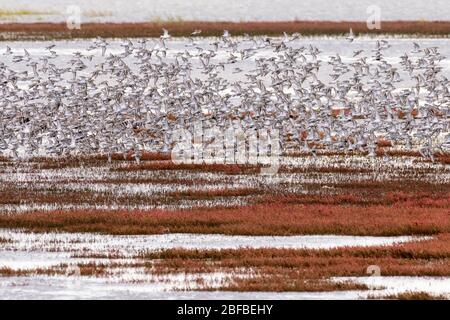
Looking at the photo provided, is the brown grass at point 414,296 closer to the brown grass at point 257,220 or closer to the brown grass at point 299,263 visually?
the brown grass at point 299,263

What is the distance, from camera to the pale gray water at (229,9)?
309 feet

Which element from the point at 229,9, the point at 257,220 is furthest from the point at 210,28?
the point at 257,220

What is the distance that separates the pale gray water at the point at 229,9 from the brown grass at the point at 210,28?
629cm

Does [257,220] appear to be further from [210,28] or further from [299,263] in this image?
[210,28]

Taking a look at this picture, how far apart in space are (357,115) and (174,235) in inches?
741

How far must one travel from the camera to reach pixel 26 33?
260 feet

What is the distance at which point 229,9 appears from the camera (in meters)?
105

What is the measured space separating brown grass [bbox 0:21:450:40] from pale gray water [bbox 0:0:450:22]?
629 cm

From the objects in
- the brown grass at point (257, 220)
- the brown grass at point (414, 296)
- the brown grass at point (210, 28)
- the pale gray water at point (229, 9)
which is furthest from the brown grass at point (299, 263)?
the pale gray water at point (229, 9)

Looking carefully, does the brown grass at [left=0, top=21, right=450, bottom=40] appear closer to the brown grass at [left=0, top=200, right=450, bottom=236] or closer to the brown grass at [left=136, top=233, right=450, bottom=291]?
the brown grass at [left=0, top=200, right=450, bottom=236]

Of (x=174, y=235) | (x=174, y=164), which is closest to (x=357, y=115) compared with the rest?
(x=174, y=164)

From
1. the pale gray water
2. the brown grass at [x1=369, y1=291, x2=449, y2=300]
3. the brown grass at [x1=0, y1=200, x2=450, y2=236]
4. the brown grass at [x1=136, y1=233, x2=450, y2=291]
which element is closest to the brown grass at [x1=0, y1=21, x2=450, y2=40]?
the pale gray water

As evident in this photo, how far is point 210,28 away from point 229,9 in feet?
78.4

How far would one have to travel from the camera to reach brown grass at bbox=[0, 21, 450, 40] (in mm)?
77375
